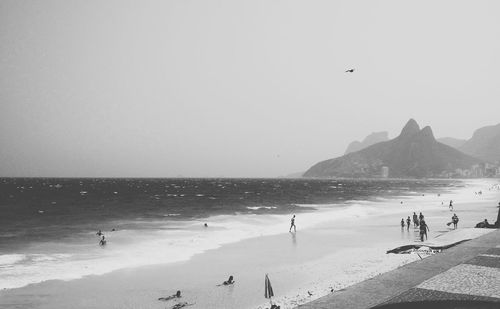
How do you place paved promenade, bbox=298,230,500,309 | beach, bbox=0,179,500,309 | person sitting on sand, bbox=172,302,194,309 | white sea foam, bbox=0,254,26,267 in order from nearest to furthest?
paved promenade, bbox=298,230,500,309, person sitting on sand, bbox=172,302,194,309, beach, bbox=0,179,500,309, white sea foam, bbox=0,254,26,267

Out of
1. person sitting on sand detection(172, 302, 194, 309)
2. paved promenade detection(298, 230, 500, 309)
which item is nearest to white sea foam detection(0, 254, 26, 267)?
person sitting on sand detection(172, 302, 194, 309)

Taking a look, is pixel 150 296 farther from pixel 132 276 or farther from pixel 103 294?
pixel 132 276

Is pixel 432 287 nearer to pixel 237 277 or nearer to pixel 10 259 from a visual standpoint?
pixel 237 277

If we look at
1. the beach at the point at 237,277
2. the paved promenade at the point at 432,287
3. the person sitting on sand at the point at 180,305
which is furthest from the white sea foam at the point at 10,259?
the paved promenade at the point at 432,287

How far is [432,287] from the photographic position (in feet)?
31.0

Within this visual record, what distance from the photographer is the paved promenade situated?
325 inches

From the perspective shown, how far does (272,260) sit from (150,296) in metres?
Result: 9.29

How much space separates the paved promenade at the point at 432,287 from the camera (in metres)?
8.26

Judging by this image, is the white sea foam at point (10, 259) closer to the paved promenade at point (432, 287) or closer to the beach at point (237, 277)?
the beach at point (237, 277)

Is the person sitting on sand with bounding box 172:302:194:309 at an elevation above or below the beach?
above

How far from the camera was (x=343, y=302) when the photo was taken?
839 cm

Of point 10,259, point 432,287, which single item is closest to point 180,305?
point 432,287

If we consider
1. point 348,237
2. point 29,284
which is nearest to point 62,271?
point 29,284

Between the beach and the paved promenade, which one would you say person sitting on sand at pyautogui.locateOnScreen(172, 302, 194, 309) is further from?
the paved promenade
